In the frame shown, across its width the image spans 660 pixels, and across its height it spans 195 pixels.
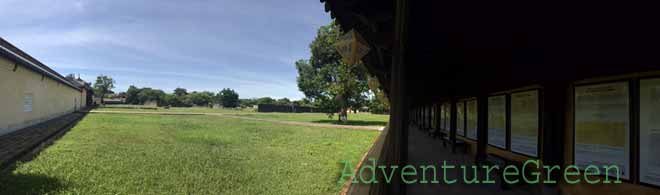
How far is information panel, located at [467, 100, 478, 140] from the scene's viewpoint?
776cm

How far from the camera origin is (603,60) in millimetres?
3299

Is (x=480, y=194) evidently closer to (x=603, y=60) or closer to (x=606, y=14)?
(x=603, y=60)

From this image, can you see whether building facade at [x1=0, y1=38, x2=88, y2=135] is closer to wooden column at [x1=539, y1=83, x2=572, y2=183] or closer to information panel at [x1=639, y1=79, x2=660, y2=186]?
wooden column at [x1=539, y1=83, x2=572, y2=183]

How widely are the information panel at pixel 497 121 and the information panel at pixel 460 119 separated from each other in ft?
8.05

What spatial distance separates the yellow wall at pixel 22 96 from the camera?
36.0ft

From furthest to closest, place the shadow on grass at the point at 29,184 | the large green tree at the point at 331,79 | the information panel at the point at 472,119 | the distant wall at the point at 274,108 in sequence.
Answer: the distant wall at the point at 274,108 → the large green tree at the point at 331,79 → the information panel at the point at 472,119 → the shadow on grass at the point at 29,184

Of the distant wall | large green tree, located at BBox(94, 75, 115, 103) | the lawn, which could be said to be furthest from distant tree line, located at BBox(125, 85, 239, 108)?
the lawn

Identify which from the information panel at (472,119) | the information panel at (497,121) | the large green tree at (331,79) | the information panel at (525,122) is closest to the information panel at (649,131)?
the information panel at (525,122)

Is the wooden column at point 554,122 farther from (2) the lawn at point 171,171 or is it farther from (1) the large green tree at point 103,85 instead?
(1) the large green tree at point 103,85

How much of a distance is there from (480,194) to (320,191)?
7.42 feet

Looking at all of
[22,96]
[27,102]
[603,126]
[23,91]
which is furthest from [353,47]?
[27,102]

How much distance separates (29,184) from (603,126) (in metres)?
7.42

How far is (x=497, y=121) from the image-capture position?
243 inches

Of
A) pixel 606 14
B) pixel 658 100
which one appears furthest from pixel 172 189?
pixel 658 100
